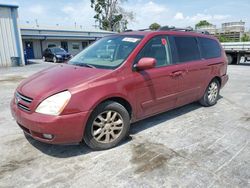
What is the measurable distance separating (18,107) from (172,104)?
2.66 metres

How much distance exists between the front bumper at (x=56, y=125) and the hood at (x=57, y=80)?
11.5 inches

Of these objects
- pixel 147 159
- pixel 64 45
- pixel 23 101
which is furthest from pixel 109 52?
pixel 64 45

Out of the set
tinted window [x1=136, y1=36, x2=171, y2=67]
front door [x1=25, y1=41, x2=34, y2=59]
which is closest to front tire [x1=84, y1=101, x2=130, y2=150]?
tinted window [x1=136, y1=36, x2=171, y2=67]

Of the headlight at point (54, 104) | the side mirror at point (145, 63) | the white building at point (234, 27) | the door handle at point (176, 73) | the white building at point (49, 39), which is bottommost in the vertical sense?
the headlight at point (54, 104)

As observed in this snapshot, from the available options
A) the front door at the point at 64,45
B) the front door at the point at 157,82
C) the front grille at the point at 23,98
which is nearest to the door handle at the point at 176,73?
the front door at the point at 157,82

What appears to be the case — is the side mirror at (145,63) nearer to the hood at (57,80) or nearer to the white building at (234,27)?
the hood at (57,80)

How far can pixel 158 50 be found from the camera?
3.96 metres

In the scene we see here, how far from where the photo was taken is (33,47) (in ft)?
89.7

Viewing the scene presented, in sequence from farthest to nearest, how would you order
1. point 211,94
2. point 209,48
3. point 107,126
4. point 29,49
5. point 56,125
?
1. point 29,49
2. point 211,94
3. point 209,48
4. point 107,126
5. point 56,125

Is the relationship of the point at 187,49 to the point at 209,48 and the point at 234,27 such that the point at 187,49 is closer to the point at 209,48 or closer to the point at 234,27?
Answer: the point at 209,48

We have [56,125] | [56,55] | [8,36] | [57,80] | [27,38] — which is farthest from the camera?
[27,38]

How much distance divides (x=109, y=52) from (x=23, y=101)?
161 cm

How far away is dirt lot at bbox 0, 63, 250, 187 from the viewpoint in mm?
2615

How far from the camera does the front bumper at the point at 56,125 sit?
281 cm
